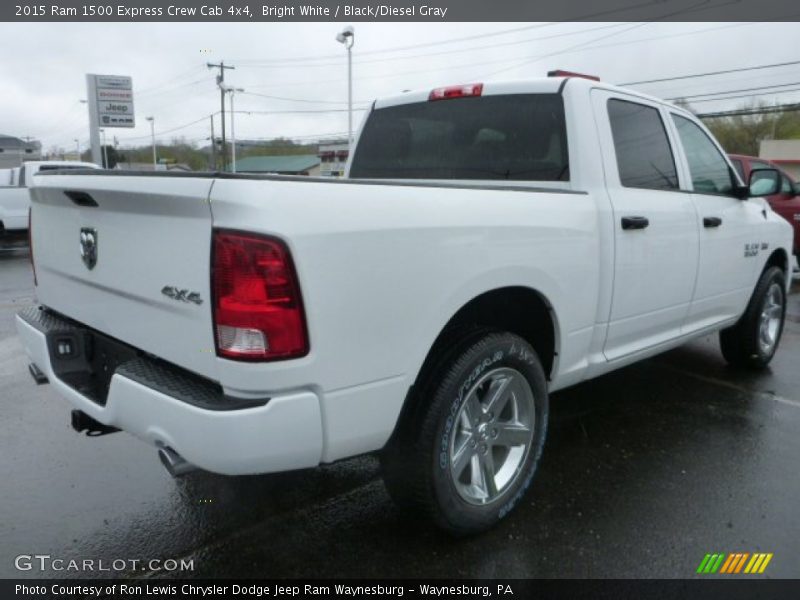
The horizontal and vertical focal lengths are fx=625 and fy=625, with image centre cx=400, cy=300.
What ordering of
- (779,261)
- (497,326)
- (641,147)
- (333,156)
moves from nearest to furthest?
1. (497,326)
2. (641,147)
3. (779,261)
4. (333,156)

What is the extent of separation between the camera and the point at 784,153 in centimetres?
3912

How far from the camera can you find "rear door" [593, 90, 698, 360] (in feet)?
10.6

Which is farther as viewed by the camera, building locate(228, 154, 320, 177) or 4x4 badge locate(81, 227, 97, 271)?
building locate(228, 154, 320, 177)

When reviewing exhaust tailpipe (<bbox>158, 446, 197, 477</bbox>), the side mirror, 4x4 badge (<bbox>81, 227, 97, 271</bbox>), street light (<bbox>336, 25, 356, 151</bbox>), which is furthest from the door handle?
street light (<bbox>336, 25, 356, 151</bbox>)

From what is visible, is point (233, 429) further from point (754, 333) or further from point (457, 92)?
point (754, 333)

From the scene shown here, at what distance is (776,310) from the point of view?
5238mm

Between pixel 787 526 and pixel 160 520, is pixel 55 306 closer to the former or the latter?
pixel 160 520

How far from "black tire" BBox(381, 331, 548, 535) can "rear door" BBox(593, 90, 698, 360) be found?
76 cm

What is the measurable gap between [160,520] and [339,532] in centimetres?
82

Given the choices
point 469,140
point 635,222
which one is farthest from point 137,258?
point 635,222

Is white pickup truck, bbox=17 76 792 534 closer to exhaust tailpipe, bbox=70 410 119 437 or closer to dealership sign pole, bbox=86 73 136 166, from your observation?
exhaust tailpipe, bbox=70 410 119 437

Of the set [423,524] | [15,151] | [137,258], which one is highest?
[15,151]

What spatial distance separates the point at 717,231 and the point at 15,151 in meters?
65.4

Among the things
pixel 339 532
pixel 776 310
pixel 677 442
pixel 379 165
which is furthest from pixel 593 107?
pixel 776 310
